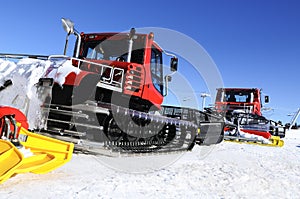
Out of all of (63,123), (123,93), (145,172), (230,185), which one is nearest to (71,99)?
(63,123)

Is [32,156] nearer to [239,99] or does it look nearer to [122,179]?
[122,179]

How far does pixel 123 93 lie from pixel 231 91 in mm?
10455

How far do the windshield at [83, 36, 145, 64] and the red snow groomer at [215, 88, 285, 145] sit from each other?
586 cm

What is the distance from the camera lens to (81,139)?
3.98 m

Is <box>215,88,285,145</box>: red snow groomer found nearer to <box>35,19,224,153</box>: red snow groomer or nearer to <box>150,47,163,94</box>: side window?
<box>35,19,224,153</box>: red snow groomer

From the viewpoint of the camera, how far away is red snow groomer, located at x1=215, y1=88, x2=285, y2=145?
10138 millimetres

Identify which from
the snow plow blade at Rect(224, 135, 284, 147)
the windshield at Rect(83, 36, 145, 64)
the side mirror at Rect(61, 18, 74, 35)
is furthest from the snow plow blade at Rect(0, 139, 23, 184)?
the snow plow blade at Rect(224, 135, 284, 147)

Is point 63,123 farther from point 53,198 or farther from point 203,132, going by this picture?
point 203,132

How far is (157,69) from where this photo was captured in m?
5.93

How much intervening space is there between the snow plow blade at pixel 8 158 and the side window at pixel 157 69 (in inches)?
139

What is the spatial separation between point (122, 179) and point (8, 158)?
131cm

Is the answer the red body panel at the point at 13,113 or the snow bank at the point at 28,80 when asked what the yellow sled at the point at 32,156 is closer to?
the red body panel at the point at 13,113

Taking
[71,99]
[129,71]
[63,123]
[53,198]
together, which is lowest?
[53,198]

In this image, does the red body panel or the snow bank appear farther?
the snow bank
